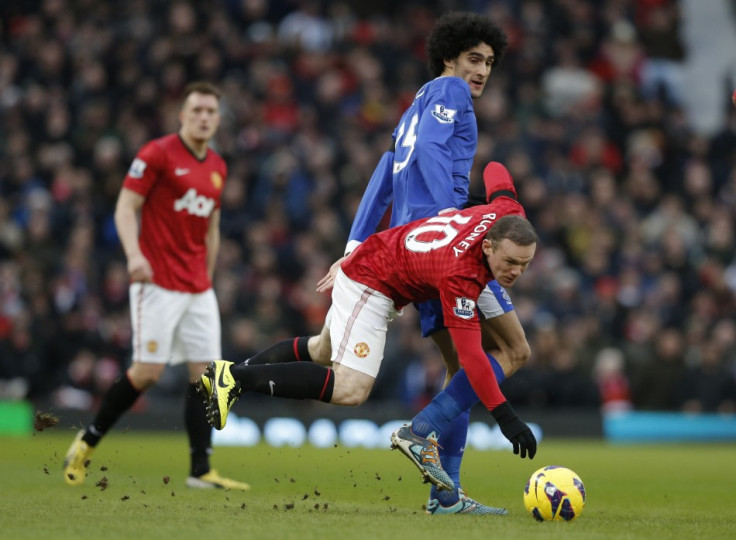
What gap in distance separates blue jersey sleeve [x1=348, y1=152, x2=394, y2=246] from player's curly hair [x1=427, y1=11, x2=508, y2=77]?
0.71 meters

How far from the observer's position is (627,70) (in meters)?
19.0

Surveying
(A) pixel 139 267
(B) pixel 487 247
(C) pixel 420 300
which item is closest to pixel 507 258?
(B) pixel 487 247

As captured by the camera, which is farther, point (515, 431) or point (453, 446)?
point (453, 446)

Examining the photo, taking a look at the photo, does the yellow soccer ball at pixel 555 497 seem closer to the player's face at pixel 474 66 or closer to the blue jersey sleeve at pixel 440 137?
the blue jersey sleeve at pixel 440 137

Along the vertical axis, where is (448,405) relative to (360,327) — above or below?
below

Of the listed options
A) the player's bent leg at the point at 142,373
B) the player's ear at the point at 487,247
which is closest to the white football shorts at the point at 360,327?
the player's ear at the point at 487,247

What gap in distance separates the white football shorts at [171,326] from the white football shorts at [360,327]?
202 cm

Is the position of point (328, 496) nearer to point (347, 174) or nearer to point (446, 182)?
point (446, 182)

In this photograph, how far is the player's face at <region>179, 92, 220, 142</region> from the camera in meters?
8.39

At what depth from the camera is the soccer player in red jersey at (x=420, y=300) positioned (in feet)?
19.4

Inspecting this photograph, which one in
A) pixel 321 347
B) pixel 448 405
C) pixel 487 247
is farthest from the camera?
pixel 321 347

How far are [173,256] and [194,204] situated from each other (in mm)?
397

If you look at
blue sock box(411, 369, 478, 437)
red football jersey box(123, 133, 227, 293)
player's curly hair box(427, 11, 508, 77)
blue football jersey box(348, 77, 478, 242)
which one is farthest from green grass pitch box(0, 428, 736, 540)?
player's curly hair box(427, 11, 508, 77)

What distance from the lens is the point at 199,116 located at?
27.5 feet
